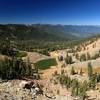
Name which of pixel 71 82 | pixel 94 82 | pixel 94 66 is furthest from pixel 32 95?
pixel 94 66

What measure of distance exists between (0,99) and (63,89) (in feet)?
168

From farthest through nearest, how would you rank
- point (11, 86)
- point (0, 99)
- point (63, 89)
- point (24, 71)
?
point (24, 71), point (63, 89), point (11, 86), point (0, 99)

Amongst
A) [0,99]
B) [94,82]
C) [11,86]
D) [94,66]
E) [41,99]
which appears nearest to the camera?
[0,99]

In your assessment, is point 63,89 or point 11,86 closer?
point 11,86

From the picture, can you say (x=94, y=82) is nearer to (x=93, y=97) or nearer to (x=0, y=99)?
(x=93, y=97)

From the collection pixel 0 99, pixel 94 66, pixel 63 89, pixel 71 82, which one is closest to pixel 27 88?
pixel 0 99

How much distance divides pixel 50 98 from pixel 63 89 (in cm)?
3089

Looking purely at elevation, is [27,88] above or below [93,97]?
above

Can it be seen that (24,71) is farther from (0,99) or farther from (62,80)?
(0,99)

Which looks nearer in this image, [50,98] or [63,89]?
[50,98]

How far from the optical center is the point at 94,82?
134125 millimetres

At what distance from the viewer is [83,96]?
104 metres

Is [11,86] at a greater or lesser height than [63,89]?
greater

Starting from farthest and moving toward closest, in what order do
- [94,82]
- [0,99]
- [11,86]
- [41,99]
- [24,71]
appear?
1. [24,71]
2. [94,82]
3. [11,86]
4. [41,99]
5. [0,99]
